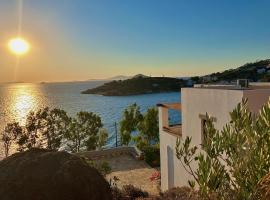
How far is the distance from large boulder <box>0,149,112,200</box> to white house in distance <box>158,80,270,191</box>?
4.94 metres

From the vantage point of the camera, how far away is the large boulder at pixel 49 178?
7.23 metres

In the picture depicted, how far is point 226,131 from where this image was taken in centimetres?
515

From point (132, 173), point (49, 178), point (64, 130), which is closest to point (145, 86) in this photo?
point (64, 130)

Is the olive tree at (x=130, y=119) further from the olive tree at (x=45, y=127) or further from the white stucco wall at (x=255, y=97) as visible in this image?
the white stucco wall at (x=255, y=97)

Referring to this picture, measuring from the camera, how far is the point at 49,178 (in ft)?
24.3

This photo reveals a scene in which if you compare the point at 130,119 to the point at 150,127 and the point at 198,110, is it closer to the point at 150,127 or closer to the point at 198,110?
the point at 150,127

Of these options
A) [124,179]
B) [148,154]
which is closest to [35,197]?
[124,179]

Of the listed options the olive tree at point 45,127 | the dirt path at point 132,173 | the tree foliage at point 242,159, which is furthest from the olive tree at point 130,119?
the tree foliage at point 242,159

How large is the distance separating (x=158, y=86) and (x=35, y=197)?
511 ft

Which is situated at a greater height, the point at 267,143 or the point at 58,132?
the point at 267,143

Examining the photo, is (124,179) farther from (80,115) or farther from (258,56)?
(258,56)

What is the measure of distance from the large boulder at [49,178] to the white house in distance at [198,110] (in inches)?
194

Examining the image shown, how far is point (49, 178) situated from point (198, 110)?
276 inches

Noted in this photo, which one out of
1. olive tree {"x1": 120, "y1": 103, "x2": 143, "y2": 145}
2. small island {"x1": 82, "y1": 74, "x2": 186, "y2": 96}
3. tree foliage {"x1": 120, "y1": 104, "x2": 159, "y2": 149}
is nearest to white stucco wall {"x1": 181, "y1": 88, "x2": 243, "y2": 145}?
tree foliage {"x1": 120, "y1": 104, "x2": 159, "y2": 149}
